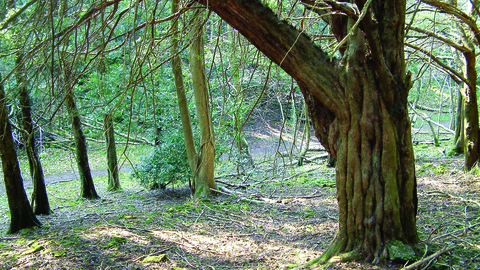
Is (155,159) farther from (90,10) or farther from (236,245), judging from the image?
(90,10)

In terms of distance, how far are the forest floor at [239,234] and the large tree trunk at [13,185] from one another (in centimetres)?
23

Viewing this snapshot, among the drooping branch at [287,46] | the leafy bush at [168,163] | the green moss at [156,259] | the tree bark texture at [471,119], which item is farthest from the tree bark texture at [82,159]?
the tree bark texture at [471,119]

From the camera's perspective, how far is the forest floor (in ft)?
11.2

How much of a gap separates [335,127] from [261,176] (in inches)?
280


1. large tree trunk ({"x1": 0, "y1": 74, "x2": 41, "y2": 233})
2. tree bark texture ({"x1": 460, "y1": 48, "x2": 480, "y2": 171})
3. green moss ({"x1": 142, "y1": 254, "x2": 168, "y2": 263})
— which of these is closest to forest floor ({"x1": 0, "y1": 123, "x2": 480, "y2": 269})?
green moss ({"x1": 142, "y1": 254, "x2": 168, "y2": 263})

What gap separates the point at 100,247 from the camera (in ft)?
12.7

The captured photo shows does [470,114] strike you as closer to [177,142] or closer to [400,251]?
[400,251]

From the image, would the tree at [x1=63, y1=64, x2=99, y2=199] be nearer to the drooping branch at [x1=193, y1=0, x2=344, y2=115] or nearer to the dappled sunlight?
the dappled sunlight

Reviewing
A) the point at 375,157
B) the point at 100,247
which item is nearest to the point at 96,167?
the point at 100,247

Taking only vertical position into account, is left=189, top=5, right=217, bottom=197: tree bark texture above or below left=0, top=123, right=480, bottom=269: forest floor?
above

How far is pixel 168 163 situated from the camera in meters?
8.36

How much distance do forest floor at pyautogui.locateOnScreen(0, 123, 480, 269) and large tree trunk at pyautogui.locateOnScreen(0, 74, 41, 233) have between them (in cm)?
23

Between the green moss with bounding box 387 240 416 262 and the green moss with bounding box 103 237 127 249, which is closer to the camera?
the green moss with bounding box 387 240 416 262

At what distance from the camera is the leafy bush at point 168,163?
327 inches
